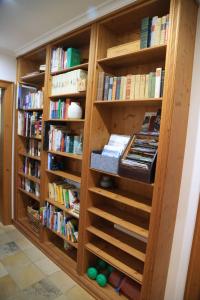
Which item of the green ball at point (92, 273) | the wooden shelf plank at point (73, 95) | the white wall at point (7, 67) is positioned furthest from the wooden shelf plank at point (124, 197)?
the white wall at point (7, 67)

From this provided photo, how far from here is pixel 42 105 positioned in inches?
94.7

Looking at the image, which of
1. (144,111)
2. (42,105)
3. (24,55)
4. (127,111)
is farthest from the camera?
(24,55)

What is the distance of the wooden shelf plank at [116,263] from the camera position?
1580 mm

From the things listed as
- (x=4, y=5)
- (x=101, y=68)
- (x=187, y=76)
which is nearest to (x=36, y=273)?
(x=101, y=68)

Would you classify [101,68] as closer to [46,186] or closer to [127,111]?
[127,111]

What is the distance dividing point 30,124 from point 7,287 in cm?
179

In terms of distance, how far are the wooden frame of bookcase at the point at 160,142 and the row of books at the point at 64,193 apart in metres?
0.27

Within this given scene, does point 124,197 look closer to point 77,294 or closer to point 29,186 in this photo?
point 77,294

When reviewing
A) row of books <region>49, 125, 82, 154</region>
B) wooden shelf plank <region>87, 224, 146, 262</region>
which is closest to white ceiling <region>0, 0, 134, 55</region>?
row of books <region>49, 125, 82, 154</region>

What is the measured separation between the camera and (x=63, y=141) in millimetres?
2186

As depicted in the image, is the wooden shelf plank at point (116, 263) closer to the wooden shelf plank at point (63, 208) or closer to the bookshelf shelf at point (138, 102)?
the wooden shelf plank at point (63, 208)

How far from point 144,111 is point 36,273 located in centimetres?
195

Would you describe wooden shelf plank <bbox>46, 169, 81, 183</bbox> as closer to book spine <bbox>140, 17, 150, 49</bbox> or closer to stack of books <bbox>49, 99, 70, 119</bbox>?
stack of books <bbox>49, 99, 70, 119</bbox>

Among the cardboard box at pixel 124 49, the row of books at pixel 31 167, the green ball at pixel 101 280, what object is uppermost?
the cardboard box at pixel 124 49
